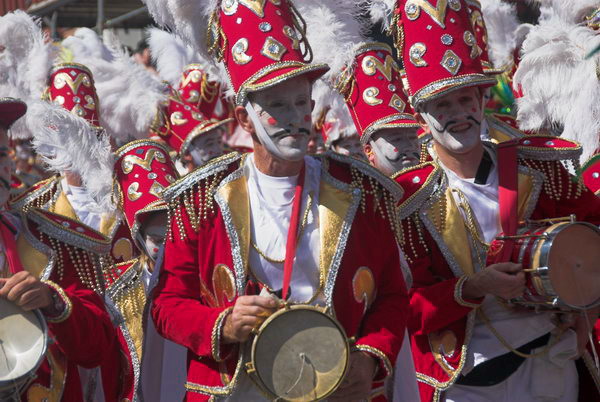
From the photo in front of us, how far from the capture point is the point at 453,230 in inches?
200

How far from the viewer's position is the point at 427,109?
515cm

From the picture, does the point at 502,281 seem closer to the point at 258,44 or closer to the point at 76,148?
the point at 258,44

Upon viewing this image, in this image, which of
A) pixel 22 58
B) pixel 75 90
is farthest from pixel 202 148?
pixel 22 58

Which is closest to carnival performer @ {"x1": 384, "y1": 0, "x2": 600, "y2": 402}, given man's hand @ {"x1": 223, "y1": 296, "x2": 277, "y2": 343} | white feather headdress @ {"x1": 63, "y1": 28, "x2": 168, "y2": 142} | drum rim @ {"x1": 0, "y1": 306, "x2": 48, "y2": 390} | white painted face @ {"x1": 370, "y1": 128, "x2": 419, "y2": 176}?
man's hand @ {"x1": 223, "y1": 296, "x2": 277, "y2": 343}

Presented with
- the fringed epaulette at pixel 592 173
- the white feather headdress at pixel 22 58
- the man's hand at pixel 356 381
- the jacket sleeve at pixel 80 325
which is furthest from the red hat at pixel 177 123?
the man's hand at pixel 356 381

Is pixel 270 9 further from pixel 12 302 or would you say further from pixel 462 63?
pixel 12 302

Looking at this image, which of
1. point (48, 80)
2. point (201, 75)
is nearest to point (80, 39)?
point (201, 75)

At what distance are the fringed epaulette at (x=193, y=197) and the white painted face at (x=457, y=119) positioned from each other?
0.96 meters

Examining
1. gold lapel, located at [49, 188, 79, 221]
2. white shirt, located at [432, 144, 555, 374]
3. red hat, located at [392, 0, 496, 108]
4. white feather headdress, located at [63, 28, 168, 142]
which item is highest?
red hat, located at [392, 0, 496, 108]

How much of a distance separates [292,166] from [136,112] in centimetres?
549

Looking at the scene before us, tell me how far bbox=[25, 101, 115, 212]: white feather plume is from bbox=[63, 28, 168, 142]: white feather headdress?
2231mm

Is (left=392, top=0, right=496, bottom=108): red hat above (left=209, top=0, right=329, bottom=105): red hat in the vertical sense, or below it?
below

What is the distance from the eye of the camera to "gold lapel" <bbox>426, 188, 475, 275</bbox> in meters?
5.07

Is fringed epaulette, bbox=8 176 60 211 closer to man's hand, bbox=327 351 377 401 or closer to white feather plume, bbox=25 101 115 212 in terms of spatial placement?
white feather plume, bbox=25 101 115 212
